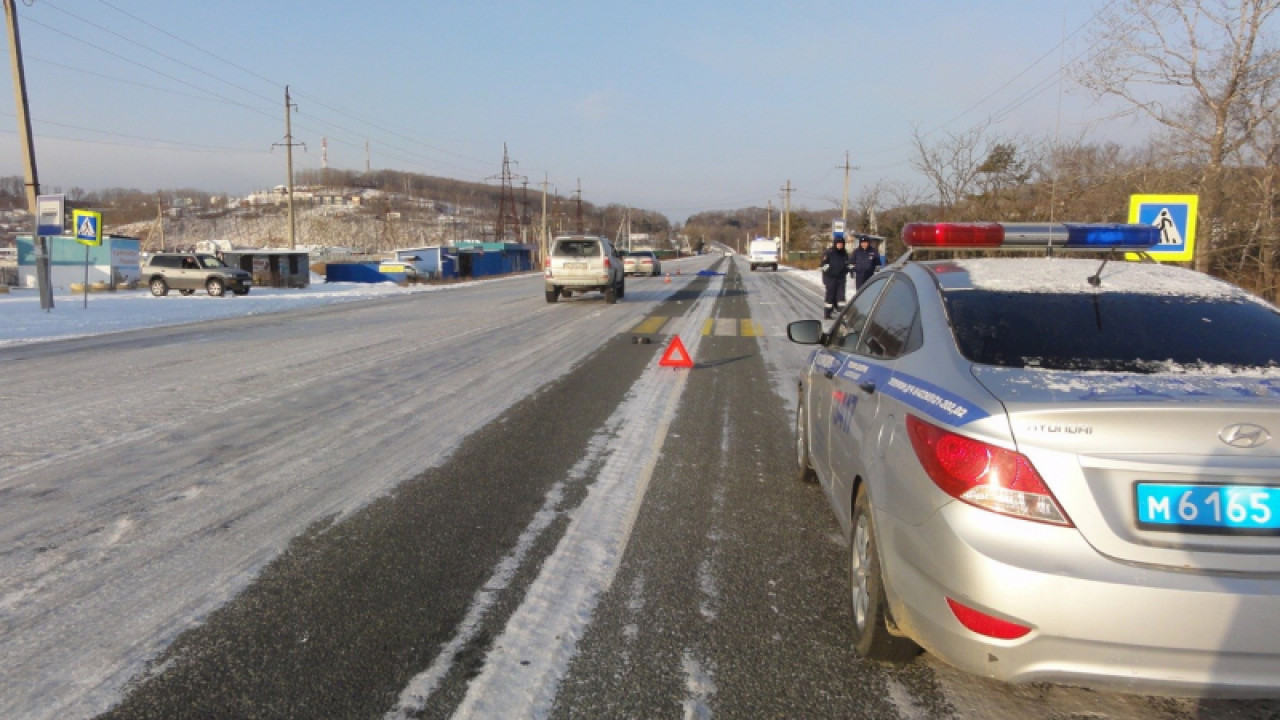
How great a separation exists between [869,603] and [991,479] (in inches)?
Result: 37.7

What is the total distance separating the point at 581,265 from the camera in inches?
882

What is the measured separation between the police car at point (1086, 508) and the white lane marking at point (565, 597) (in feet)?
4.07

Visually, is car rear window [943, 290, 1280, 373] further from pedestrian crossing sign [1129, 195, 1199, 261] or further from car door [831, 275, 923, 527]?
pedestrian crossing sign [1129, 195, 1199, 261]

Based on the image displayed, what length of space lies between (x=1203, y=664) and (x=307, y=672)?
9.67ft

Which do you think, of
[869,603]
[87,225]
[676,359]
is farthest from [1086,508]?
[87,225]

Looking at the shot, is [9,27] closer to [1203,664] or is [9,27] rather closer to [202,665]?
[202,665]

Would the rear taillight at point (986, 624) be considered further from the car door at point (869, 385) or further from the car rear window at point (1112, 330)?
the car rear window at point (1112, 330)

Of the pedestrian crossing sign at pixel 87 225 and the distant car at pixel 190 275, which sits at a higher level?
the pedestrian crossing sign at pixel 87 225

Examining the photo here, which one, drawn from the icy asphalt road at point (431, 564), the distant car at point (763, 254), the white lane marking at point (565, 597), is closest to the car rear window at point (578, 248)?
the icy asphalt road at point (431, 564)

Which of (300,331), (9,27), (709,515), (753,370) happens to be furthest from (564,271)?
(709,515)

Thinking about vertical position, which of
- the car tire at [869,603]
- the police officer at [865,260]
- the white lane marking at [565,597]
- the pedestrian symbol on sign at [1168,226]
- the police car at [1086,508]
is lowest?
the white lane marking at [565,597]

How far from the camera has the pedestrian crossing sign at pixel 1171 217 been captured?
35.4 ft

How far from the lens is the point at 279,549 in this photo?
13.9 feet

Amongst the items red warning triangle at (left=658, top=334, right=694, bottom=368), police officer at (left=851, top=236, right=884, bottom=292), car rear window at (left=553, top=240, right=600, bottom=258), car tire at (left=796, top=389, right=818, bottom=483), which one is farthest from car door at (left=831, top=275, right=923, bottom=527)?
car rear window at (left=553, top=240, right=600, bottom=258)
